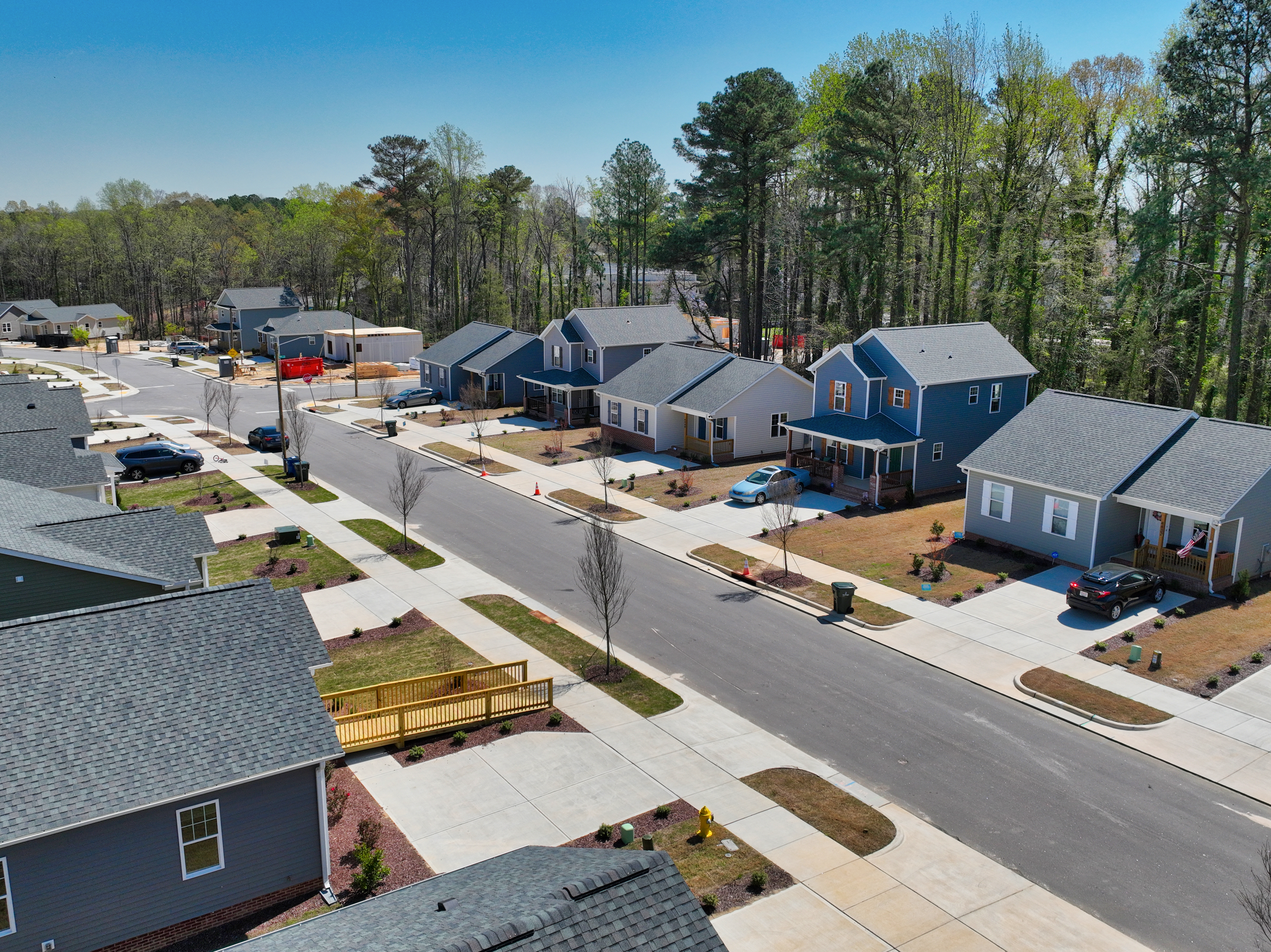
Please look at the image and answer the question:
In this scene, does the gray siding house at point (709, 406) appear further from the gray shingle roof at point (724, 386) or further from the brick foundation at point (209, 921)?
the brick foundation at point (209, 921)

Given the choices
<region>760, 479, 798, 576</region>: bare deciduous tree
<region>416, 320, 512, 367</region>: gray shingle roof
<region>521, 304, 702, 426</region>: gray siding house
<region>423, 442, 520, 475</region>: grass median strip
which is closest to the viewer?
<region>760, 479, 798, 576</region>: bare deciduous tree

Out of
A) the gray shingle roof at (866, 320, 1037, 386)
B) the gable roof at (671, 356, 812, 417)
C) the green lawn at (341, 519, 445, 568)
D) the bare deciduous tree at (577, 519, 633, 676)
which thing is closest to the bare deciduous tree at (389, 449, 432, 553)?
the green lawn at (341, 519, 445, 568)

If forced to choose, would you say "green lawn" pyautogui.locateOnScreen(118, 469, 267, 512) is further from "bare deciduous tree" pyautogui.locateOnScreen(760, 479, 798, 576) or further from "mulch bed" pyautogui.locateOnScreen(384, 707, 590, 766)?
"mulch bed" pyautogui.locateOnScreen(384, 707, 590, 766)

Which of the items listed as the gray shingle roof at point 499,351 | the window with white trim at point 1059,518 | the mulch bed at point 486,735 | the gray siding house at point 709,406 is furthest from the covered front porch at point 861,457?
the gray shingle roof at point 499,351

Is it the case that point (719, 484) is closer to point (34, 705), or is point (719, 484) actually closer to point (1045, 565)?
point (1045, 565)

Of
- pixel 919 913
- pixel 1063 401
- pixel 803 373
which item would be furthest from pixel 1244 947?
pixel 803 373
